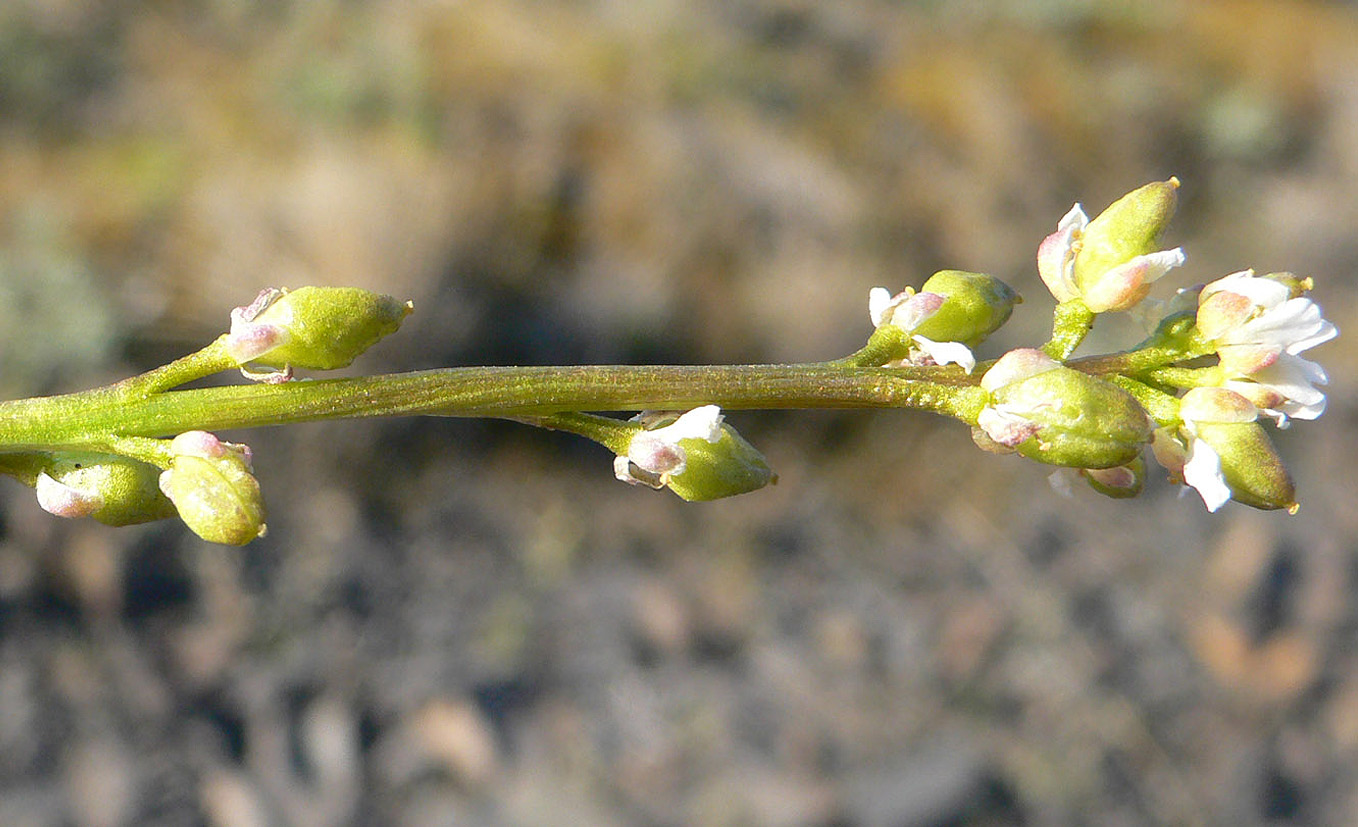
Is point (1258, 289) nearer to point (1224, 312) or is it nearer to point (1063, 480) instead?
point (1224, 312)

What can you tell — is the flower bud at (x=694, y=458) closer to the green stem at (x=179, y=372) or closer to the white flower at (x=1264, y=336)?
the green stem at (x=179, y=372)

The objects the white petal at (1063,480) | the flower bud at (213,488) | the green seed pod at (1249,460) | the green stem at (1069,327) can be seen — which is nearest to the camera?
the flower bud at (213,488)

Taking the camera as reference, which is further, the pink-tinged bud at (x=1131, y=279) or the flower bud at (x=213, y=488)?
the pink-tinged bud at (x=1131, y=279)

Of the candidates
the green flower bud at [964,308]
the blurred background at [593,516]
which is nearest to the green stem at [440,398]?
the green flower bud at [964,308]

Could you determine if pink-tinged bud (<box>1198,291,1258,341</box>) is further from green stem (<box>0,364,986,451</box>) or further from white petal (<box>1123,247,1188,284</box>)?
green stem (<box>0,364,986,451</box>)

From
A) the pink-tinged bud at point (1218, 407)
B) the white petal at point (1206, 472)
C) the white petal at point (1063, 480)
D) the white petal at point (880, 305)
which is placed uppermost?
the white petal at point (880, 305)

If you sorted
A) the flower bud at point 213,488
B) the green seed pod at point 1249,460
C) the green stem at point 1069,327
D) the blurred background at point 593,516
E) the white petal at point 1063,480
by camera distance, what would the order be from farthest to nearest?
the blurred background at point 593,516 → the white petal at point 1063,480 → the green stem at point 1069,327 → the green seed pod at point 1249,460 → the flower bud at point 213,488

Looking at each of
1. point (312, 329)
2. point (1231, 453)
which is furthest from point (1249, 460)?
point (312, 329)

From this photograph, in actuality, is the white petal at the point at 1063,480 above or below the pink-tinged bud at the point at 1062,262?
below
